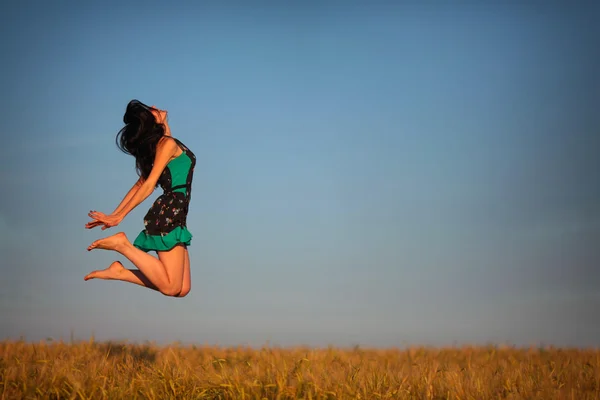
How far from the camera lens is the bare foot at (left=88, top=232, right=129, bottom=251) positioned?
716 centimetres

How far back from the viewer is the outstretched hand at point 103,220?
705 centimetres

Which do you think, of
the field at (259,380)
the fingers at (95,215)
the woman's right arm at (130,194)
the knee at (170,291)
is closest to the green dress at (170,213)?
the woman's right arm at (130,194)

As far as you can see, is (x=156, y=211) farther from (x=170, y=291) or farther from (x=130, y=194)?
(x=170, y=291)

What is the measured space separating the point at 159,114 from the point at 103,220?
151cm

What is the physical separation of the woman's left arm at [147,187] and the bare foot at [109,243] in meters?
0.17

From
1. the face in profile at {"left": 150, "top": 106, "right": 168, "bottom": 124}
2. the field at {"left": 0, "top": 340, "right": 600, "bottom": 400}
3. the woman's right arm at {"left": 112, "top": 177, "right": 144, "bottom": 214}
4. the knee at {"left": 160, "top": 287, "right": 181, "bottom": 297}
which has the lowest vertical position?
the field at {"left": 0, "top": 340, "right": 600, "bottom": 400}

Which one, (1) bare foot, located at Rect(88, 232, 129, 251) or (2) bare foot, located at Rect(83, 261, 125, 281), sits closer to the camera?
(1) bare foot, located at Rect(88, 232, 129, 251)

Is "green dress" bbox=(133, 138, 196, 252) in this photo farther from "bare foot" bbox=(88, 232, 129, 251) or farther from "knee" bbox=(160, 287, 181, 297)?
"knee" bbox=(160, 287, 181, 297)

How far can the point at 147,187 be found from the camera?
23.5 feet

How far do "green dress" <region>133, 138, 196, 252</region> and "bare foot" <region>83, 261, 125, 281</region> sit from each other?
1.07ft

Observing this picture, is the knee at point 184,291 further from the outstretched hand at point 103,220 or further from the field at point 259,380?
the outstretched hand at point 103,220

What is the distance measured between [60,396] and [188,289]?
1.74 meters

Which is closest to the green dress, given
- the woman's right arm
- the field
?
the woman's right arm

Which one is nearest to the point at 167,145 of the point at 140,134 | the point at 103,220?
the point at 140,134
